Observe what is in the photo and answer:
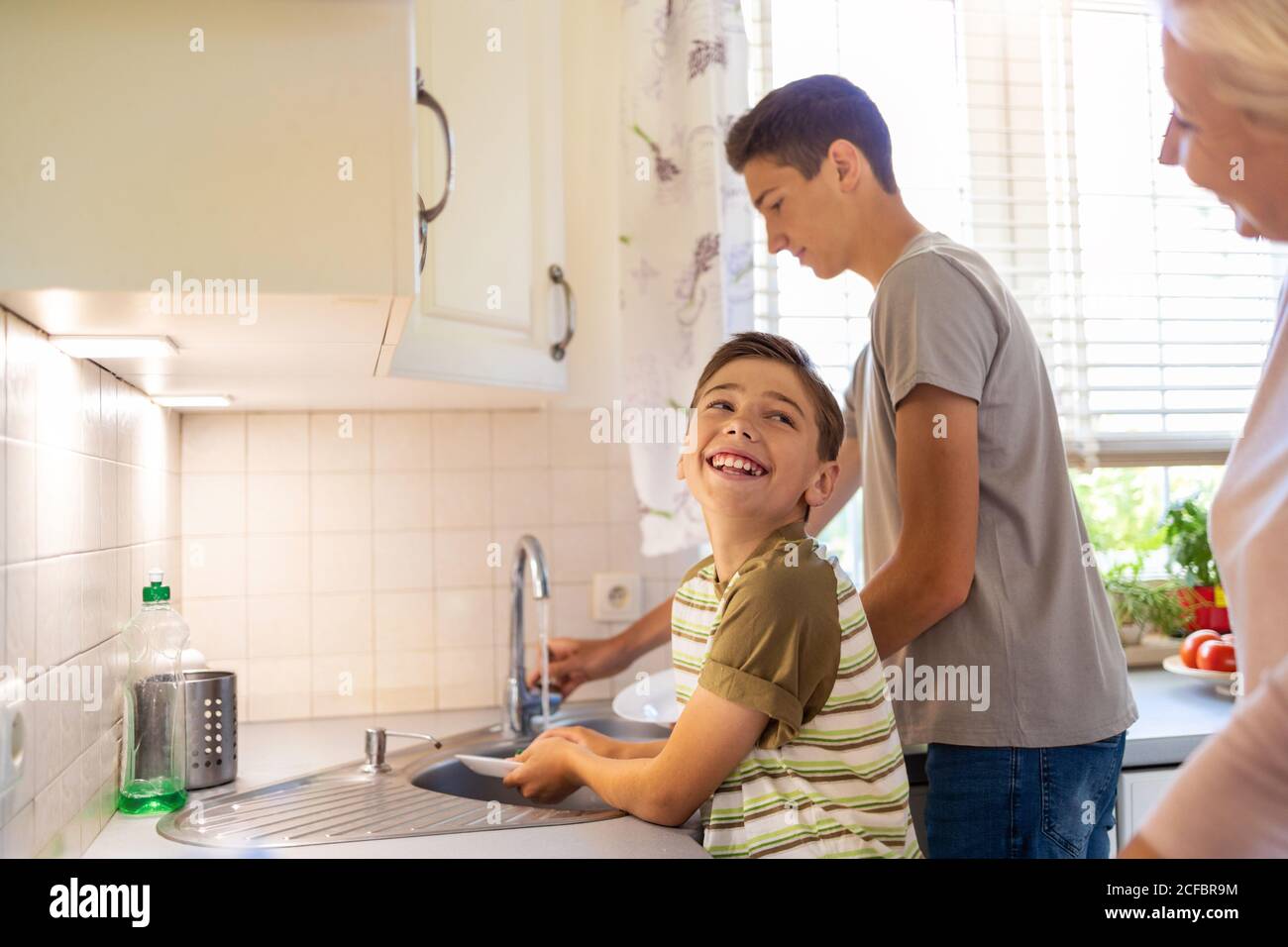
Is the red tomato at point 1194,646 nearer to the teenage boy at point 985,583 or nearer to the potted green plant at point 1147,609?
the potted green plant at point 1147,609

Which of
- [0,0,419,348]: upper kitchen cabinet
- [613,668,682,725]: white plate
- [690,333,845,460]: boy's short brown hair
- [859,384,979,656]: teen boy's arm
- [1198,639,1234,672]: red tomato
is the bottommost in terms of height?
[613,668,682,725]: white plate

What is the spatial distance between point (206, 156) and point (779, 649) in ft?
1.71

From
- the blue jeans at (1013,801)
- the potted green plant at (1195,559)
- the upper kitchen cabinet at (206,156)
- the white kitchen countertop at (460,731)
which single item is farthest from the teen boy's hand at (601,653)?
the potted green plant at (1195,559)

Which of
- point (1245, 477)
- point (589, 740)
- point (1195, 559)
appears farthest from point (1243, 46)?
point (1195, 559)

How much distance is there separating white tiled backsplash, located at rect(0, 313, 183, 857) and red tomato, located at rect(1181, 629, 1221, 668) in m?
1.40

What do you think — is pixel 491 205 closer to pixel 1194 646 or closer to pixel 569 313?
pixel 569 313

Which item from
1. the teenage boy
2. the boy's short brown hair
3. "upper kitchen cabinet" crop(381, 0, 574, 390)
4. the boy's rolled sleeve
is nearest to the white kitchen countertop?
the boy's rolled sleeve

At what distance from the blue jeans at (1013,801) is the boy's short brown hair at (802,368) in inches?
11.9

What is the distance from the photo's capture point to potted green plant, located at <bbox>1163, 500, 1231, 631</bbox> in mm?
1707

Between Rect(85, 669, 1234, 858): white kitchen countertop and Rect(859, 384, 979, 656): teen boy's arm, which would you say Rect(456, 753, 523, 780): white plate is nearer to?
Rect(85, 669, 1234, 858): white kitchen countertop

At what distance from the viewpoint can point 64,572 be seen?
32.7 inches
